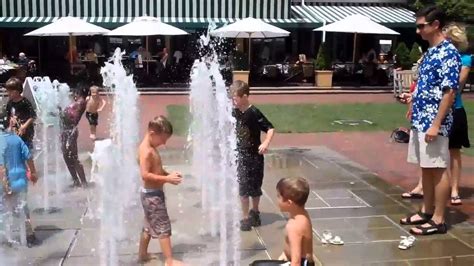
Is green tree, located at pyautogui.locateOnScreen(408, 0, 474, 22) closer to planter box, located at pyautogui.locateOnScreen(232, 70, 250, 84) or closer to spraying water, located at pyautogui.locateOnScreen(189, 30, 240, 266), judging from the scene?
planter box, located at pyautogui.locateOnScreen(232, 70, 250, 84)

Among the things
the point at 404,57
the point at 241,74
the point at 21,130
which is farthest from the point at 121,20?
the point at 21,130

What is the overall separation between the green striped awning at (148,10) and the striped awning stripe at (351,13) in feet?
2.73

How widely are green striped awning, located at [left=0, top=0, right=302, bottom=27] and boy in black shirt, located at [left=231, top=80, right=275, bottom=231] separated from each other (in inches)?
671

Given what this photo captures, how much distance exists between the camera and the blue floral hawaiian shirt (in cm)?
555

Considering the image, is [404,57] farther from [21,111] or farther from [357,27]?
[21,111]

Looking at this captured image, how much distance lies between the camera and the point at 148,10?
76.2 feet

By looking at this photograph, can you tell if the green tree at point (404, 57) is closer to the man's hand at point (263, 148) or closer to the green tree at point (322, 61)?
the green tree at point (322, 61)

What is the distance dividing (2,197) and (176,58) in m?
18.4

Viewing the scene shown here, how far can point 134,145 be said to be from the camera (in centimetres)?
926

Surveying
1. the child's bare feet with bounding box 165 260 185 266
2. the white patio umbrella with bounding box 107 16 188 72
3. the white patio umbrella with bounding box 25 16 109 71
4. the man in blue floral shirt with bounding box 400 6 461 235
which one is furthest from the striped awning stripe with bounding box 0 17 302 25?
the child's bare feet with bounding box 165 260 185 266

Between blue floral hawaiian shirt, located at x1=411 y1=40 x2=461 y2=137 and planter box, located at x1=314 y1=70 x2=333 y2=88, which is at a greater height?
blue floral hawaiian shirt, located at x1=411 y1=40 x2=461 y2=137

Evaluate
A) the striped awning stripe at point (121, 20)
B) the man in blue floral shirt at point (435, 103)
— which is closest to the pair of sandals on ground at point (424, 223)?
the man in blue floral shirt at point (435, 103)

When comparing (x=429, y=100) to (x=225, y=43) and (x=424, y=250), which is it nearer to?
(x=424, y=250)

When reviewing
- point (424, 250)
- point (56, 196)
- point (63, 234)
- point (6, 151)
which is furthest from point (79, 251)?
point (424, 250)
